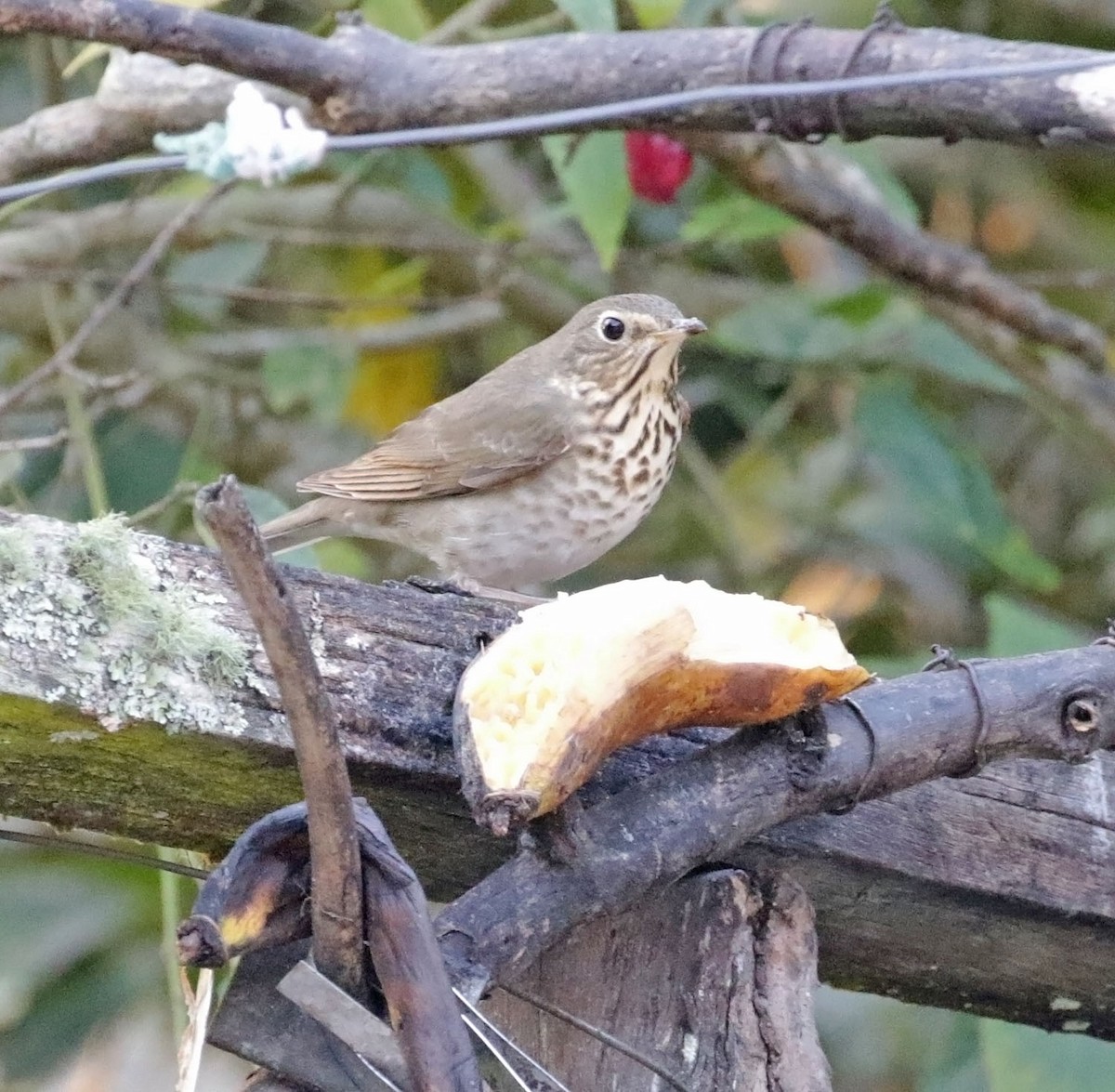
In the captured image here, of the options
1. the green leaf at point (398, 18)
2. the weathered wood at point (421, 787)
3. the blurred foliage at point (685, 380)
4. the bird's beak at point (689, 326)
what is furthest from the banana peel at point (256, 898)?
the green leaf at point (398, 18)

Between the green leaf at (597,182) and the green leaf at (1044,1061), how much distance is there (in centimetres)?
140

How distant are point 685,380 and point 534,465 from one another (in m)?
1.83

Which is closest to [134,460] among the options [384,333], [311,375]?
[311,375]

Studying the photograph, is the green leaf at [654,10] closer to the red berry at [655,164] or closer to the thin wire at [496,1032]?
the red berry at [655,164]

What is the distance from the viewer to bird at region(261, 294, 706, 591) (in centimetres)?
300

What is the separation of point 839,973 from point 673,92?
49.4 inches

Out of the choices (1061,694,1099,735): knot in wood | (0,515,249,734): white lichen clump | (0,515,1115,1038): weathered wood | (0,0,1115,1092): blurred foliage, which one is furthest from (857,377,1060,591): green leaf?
(0,515,249,734): white lichen clump

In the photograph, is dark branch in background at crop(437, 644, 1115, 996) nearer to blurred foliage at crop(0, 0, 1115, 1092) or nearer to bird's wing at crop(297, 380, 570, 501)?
blurred foliage at crop(0, 0, 1115, 1092)

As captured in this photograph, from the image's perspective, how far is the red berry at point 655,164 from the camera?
340 cm

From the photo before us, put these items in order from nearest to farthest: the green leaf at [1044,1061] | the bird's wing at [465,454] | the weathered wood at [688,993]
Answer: the weathered wood at [688,993] → the green leaf at [1044,1061] → the bird's wing at [465,454]

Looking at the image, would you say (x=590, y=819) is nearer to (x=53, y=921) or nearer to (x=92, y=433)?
(x=53, y=921)

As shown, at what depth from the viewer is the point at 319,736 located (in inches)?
47.3

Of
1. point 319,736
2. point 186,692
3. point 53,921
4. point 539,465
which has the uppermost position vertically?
point 539,465

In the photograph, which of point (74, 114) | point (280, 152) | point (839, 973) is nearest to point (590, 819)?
point (839, 973)
